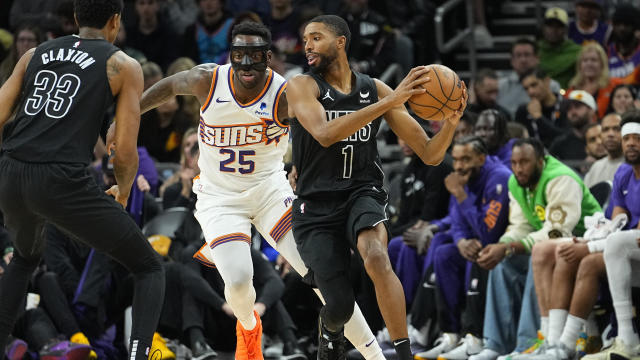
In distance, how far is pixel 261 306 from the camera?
28.3ft

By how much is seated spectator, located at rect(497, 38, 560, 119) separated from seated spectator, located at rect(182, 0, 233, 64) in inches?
132

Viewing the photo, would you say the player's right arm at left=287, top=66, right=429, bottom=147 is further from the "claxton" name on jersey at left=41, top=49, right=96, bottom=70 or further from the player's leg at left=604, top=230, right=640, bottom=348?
the player's leg at left=604, top=230, right=640, bottom=348

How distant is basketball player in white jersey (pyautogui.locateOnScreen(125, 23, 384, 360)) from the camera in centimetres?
656

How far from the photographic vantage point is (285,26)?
12586 mm

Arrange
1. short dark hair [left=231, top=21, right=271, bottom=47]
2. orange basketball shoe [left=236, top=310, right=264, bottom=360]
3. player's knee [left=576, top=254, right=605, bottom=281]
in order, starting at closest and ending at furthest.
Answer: short dark hair [left=231, top=21, right=271, bottom=47] → orange basketball shoe [left=236, top=310, right=264, bottom=360] → player's knee [left=576, top=254, right=605, bottom=281]

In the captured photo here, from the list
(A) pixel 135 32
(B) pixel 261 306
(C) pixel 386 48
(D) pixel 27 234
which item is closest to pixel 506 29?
(C) pixel 386 48

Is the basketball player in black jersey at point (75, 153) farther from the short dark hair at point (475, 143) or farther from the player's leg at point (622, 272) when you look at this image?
the short dark hair at point (475, 143)

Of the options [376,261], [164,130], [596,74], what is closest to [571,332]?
[376,261]

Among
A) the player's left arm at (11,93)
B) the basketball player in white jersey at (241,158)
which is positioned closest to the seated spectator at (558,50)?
the basketball player in white jersey at (241,158)

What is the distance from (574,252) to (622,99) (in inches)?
101

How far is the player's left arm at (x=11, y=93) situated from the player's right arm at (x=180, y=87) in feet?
3.25

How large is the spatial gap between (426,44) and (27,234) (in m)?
8.65

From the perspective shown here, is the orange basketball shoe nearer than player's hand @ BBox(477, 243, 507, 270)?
Yes

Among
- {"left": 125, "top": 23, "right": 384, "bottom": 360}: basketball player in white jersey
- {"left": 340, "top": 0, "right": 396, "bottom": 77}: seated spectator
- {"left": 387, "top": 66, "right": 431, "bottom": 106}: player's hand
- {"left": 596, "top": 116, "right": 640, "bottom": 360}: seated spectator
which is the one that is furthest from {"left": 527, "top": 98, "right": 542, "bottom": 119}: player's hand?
{"left": 387, "top": 66, "right": 431, "bottom": 106}: player's hand
